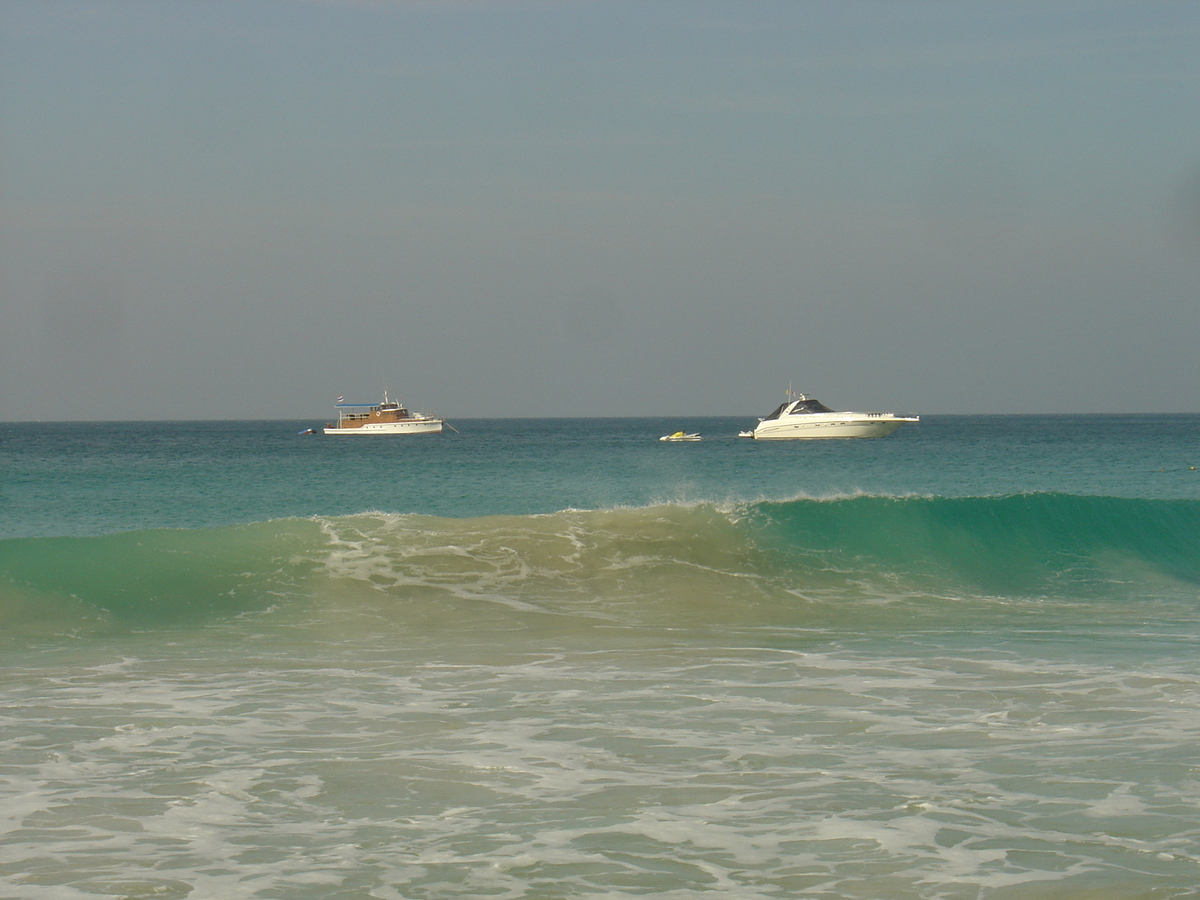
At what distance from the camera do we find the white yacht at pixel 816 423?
93.9m

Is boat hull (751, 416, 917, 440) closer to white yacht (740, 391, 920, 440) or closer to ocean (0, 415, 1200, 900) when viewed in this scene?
white yacht (740, 391, 920, 440)

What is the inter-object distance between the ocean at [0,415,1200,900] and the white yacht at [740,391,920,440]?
7000cm

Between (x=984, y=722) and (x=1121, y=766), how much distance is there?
1417 mm

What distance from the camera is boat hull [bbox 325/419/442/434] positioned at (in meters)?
115

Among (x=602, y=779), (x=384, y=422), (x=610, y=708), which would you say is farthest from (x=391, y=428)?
(x=602, y=779)

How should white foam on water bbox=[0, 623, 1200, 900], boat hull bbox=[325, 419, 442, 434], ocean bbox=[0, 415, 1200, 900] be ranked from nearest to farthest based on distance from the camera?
white foam on water bbox=[0, 623, 1200, 900] → ocean bbox=[0, 415, 1200, 900] → boat hull bbox=[325, 419, 442, 434]

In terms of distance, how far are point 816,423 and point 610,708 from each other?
87377 millimetres

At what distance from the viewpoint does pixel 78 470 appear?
54344 millimetres

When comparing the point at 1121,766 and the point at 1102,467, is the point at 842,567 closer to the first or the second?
the point at 1121,766

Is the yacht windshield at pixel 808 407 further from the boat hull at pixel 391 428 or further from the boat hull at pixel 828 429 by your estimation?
the boat hull at pixel 391 428

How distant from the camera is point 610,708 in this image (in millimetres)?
9367

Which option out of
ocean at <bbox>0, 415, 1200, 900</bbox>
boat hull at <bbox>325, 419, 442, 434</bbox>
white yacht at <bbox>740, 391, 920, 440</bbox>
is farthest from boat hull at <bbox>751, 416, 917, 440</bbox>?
ocean at <bbox>0, 415, 1200, 900</bbox>

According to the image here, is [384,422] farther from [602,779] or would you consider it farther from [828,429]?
[602,779]

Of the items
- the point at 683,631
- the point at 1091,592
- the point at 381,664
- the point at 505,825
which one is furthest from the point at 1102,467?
the point at 505,825
